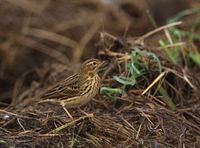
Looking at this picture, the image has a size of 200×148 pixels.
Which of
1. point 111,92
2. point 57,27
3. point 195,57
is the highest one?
point 57,27

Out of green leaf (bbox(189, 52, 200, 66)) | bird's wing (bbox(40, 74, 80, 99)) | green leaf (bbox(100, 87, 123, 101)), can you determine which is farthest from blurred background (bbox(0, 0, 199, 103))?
bird's wing (bbox(40, 74, 80, 99))

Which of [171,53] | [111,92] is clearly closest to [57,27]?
[171,53]

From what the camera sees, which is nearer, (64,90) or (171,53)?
(64,90)

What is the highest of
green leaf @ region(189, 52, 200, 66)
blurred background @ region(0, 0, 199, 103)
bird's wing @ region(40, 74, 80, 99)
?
blurred background @ region(0, 0, 199, 103)

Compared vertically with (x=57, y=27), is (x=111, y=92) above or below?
below

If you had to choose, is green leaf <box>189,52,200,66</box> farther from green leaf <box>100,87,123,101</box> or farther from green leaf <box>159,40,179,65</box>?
green leaf <box>100,87,123,101</box>

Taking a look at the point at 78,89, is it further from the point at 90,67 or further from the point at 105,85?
the point at 105,85

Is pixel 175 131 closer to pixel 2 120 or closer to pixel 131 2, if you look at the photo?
pixel 2 120

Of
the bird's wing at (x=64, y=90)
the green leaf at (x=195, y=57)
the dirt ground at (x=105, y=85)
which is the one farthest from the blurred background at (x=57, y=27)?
the bird's wing at (x=64, y=90)
